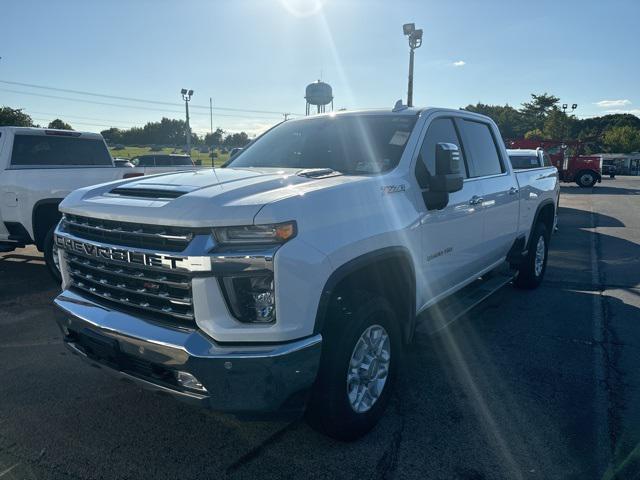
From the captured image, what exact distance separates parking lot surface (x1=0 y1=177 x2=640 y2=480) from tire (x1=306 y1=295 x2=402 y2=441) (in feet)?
0.61

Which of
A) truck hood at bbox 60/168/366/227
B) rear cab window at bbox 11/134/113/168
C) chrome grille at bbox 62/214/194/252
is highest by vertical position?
rear cab window at bbox 11/134/113/168

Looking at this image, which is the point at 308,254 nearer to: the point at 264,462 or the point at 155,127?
the point at 264,462

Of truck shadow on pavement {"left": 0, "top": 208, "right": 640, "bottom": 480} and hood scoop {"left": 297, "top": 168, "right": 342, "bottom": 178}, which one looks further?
hood scoop {"left": 297, "top": 168, "right": 342, "bottom": 178}

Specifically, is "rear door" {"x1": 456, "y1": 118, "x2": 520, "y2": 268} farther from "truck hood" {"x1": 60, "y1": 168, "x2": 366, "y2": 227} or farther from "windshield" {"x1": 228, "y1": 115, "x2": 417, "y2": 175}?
"truck hood" {"x1": 60, "y1": 168, "x2": 366, "y2": 227}

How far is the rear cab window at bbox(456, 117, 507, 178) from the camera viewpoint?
4488 mm

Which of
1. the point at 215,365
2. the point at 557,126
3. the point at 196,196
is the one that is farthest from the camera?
the point at 557,126

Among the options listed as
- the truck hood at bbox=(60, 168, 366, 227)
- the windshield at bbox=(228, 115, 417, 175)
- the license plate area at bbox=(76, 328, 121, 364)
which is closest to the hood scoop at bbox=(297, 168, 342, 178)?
the truck hood at bbox=(60, 168, 366, 227)

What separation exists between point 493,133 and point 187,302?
162 inches

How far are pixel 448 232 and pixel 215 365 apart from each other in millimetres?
2186

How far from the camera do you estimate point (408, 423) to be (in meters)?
3.19

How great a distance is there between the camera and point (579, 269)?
Answer: 7.71m

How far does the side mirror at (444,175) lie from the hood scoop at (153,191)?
1608mm

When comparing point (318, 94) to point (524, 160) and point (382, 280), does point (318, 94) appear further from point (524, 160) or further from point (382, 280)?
point (382, 280)

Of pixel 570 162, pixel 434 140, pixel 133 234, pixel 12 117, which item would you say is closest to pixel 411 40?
pixel 570 162
